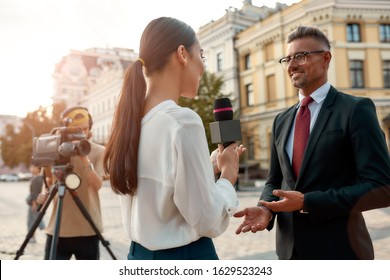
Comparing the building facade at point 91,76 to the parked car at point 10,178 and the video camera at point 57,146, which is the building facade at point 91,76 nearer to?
the video camera at point 57,146

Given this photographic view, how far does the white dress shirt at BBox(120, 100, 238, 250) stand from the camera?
3.14 feet

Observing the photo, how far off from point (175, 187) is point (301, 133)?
62 cm

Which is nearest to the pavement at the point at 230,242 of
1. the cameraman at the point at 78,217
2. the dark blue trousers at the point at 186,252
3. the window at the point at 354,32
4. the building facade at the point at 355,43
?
the cameraman at the point at 78,217

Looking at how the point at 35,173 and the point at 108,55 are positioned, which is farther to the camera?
the point at 35,173

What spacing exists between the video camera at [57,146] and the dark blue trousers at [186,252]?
2.90 feet

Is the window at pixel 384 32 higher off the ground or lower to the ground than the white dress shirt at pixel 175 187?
higher

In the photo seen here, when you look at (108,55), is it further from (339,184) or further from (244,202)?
(244,202)

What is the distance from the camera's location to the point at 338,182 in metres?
1.26

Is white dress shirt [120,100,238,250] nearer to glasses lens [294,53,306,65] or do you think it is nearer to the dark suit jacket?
the dark suit jacket

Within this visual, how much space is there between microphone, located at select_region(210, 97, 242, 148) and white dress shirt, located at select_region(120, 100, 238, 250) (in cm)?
15

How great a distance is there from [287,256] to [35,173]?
473 centimetres

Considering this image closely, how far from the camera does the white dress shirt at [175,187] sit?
0.96 metres
